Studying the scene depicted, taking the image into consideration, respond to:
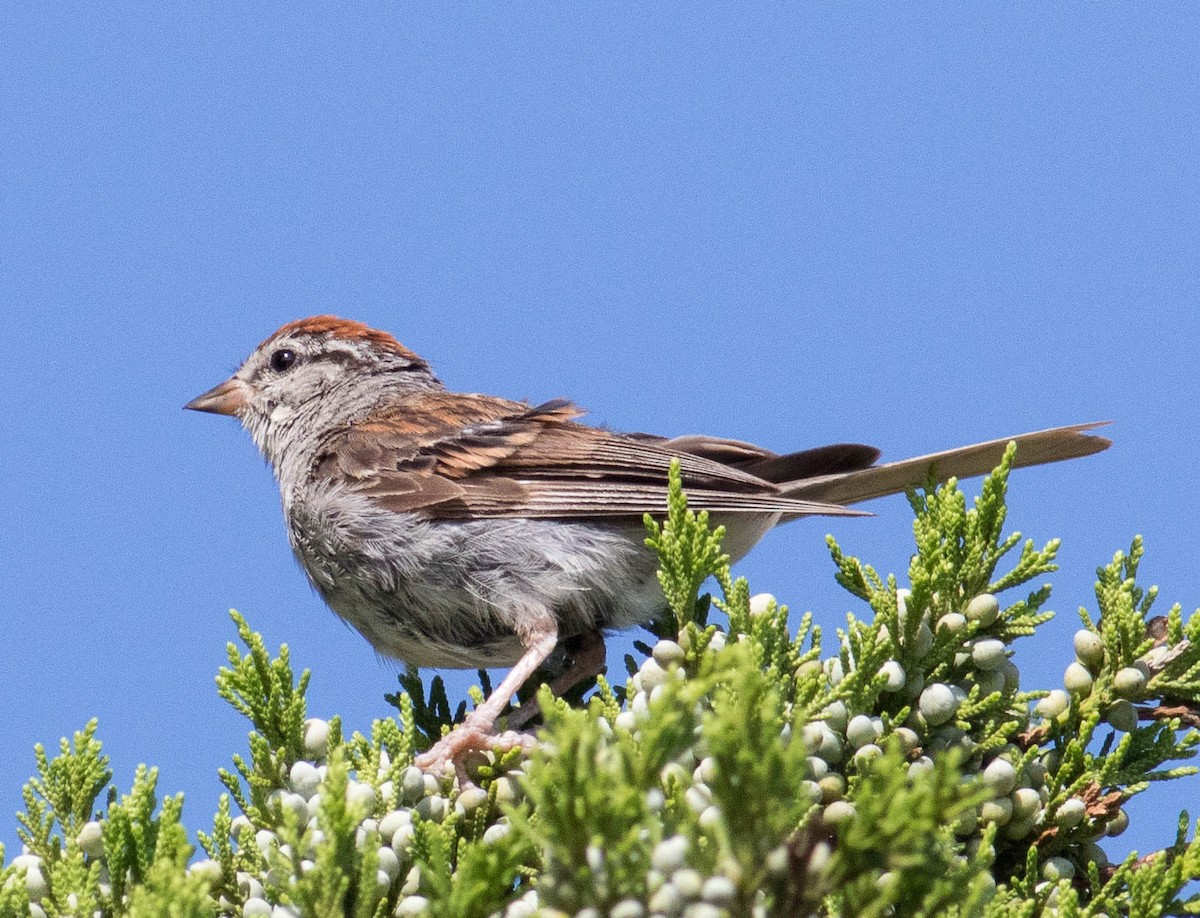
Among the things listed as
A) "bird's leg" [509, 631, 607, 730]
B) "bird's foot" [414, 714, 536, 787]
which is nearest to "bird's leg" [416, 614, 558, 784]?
"bird's foot" [414, 714, 536, 787]

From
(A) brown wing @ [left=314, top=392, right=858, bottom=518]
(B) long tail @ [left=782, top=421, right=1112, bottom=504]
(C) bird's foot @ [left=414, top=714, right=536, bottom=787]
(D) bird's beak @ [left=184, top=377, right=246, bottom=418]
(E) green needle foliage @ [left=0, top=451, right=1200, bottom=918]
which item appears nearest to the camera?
(E) green needle foliage @ [left=0, top=451, right=1200, bottom=918]

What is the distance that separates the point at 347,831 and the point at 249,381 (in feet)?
12.8

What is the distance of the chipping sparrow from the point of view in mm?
4383

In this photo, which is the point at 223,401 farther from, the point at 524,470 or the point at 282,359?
the point at 524,470

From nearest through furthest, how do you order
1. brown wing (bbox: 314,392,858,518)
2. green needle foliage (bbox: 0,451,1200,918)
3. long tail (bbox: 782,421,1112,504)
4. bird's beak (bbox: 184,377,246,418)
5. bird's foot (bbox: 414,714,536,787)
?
1. green needle foliage (bbox: 0,451,1200,918)
2. bird's foot (bbox: 414,714,536,787)
3. long tail (bbox: 782,421,1112,504)
4. brown wing (bbox: 314,392,858,518)
5. bird's beak (bbox: 184,377,246,418)

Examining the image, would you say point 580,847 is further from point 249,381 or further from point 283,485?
point 249,381

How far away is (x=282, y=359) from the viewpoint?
6.09 m

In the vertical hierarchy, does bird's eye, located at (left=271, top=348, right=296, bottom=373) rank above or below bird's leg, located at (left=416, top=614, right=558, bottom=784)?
above

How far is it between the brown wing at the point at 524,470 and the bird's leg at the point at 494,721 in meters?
0.44

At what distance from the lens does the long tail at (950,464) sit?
4.34 metres

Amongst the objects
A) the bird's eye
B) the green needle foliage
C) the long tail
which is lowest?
the green needle foliage

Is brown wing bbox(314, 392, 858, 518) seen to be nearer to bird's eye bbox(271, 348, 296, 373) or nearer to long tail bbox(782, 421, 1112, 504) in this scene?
long tail bbox(782, 421, 1112, 504)

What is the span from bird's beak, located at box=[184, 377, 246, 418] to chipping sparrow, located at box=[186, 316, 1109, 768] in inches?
41.5

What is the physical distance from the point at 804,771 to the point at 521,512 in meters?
2.28
